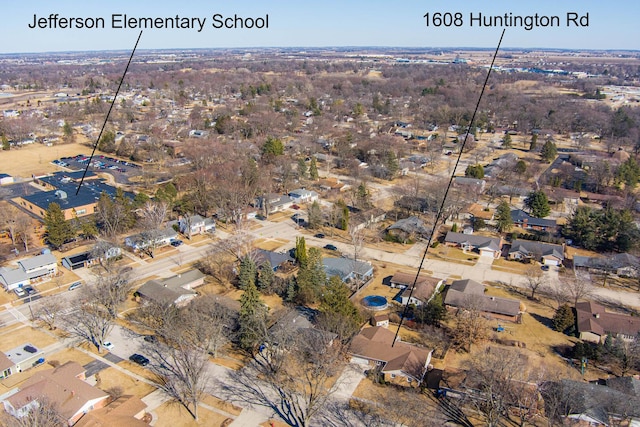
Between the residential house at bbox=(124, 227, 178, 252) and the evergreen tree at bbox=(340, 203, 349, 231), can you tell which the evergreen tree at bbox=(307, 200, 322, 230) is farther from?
the residential house at bbox=(124, 227, 178, 252)

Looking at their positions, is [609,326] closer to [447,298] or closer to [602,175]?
[447,298]

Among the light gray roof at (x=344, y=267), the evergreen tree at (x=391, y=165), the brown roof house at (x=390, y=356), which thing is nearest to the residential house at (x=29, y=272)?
the light gray roof at (x=344, y=267)

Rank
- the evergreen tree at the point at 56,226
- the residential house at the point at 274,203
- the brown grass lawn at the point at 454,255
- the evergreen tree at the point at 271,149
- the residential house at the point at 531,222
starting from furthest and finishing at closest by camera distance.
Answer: the evergreen tree at the point at 271,149, the residential house at the point at 274,203, the residential house at the point at 531,222, the brown grass lawn at the point at 454,255, the evergreen tree at the point at 56,226

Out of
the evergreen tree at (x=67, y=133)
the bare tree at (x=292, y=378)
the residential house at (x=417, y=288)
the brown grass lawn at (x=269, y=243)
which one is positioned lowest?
the bare tree at (x=292, y=378)

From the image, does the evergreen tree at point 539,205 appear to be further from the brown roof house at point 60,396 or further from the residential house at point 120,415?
the brown roof house at point 60,396

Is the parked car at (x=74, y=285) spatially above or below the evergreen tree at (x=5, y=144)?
below

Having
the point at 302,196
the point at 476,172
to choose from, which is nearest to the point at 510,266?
the point at 476,172

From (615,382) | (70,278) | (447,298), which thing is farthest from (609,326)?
(70,278)

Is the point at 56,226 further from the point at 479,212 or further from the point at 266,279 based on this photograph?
the point at 479,212
